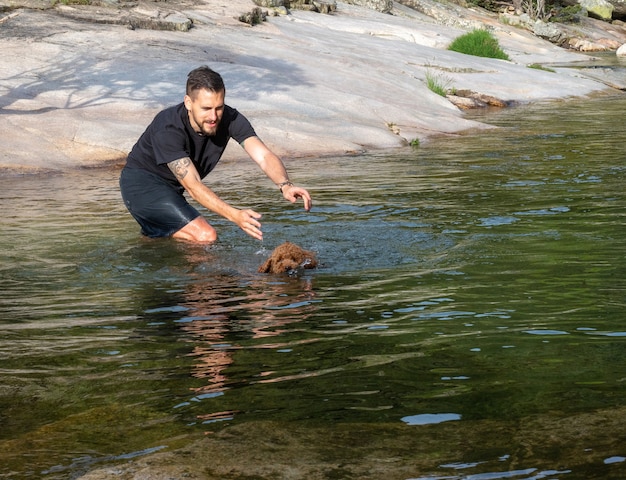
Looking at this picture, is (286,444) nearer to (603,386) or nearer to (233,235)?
(603,386)

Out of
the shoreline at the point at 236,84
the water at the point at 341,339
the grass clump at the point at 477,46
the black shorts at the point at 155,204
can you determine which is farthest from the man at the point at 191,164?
the grass clump at the point at 477,46

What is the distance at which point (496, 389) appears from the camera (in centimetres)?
425

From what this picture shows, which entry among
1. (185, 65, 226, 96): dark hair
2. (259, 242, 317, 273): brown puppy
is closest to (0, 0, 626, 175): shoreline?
(185, 65, 226, 96): dark hair

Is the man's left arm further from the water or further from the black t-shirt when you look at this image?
the water

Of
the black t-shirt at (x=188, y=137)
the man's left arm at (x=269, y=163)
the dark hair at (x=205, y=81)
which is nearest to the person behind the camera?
the dark hair at (x=205, y=81)

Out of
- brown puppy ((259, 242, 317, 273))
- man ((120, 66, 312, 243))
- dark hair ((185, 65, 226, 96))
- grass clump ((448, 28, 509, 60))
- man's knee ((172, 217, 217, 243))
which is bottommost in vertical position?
man's knee ((172, 217, 217, 243))

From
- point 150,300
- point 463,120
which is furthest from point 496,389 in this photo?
point 463,120

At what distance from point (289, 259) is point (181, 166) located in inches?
50.6

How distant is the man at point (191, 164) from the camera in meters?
7.48

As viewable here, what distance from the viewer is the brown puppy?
23.7 feet

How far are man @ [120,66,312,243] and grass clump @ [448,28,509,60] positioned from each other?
71.1ft

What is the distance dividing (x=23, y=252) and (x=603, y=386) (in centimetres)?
555

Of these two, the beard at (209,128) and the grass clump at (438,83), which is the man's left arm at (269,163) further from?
the grass clump at (438,83)

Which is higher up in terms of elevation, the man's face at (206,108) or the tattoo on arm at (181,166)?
the man's face at (206,108)
